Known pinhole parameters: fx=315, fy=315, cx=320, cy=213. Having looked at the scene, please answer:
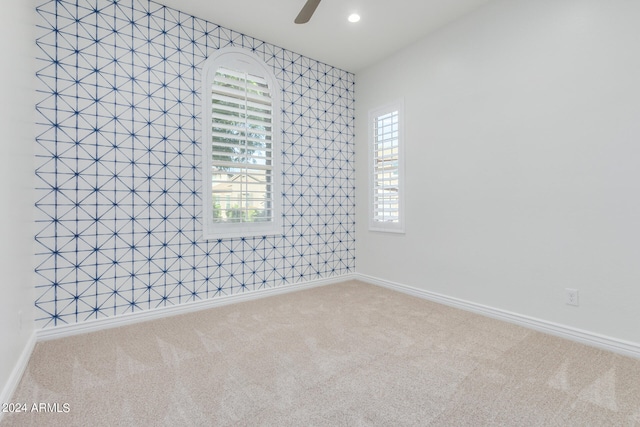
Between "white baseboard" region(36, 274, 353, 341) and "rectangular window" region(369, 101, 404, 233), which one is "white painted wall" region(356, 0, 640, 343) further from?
"white baseboard" region(36, 274, 353, 341)

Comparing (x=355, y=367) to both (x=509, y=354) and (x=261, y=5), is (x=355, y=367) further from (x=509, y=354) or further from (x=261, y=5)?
(x=261, y=5)

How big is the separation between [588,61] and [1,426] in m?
3.79

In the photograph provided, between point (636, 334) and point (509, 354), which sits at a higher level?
point (636, 334)

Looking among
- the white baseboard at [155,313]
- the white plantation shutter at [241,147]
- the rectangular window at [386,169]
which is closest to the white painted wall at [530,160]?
the rectangular window at [386,169]

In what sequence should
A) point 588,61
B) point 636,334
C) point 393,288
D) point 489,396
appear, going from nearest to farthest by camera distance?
point 489,396 < point 636,334 < point 588,61 < point 393,288

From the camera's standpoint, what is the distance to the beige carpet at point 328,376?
1423mm

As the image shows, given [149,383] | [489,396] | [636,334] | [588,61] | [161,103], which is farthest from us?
[161,103]

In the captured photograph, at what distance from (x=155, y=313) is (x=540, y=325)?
10.0 ft

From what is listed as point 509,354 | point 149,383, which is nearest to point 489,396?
point 509,354

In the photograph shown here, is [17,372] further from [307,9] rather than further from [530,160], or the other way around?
[530,160]

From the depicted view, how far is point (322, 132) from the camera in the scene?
12.2 feet

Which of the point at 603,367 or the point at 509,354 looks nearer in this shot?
the point at 603,367

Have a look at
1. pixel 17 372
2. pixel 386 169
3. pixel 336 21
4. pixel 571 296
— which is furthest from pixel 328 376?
pixel 336 21

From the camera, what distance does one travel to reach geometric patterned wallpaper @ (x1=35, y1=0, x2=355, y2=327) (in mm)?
2279
